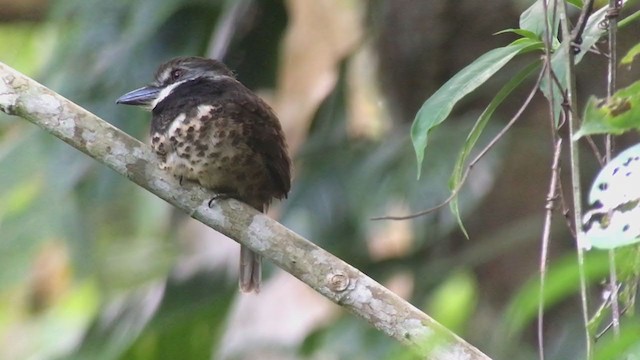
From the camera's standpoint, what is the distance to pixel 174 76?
2.81 metres

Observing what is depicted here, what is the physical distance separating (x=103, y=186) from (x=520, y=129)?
1.22 m

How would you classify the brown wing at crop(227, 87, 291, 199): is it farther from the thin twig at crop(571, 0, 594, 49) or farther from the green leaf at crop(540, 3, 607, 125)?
the thin twig at crop(571, 0, 594, 49)

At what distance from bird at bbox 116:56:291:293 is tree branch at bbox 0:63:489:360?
148 mm

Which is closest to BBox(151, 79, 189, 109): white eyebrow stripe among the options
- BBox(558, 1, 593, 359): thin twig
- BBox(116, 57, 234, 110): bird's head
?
BBox(116, 57, 234, 110): bird's head

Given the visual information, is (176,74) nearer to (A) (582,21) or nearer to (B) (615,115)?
(A) (582,21)

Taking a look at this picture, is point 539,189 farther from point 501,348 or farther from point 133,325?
point 133,325

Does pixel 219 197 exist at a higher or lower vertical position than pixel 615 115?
lower

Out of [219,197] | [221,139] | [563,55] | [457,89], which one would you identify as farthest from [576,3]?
[221,139]

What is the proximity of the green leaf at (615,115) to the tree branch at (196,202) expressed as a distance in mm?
596

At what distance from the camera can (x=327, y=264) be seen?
1867 mm

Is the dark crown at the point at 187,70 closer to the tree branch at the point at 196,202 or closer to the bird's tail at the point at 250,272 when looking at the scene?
the bird's tail at the point at 250,272

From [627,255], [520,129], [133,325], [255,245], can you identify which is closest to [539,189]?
[520,129]

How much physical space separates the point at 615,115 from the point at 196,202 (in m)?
1.09

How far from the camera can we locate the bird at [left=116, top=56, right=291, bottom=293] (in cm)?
241
